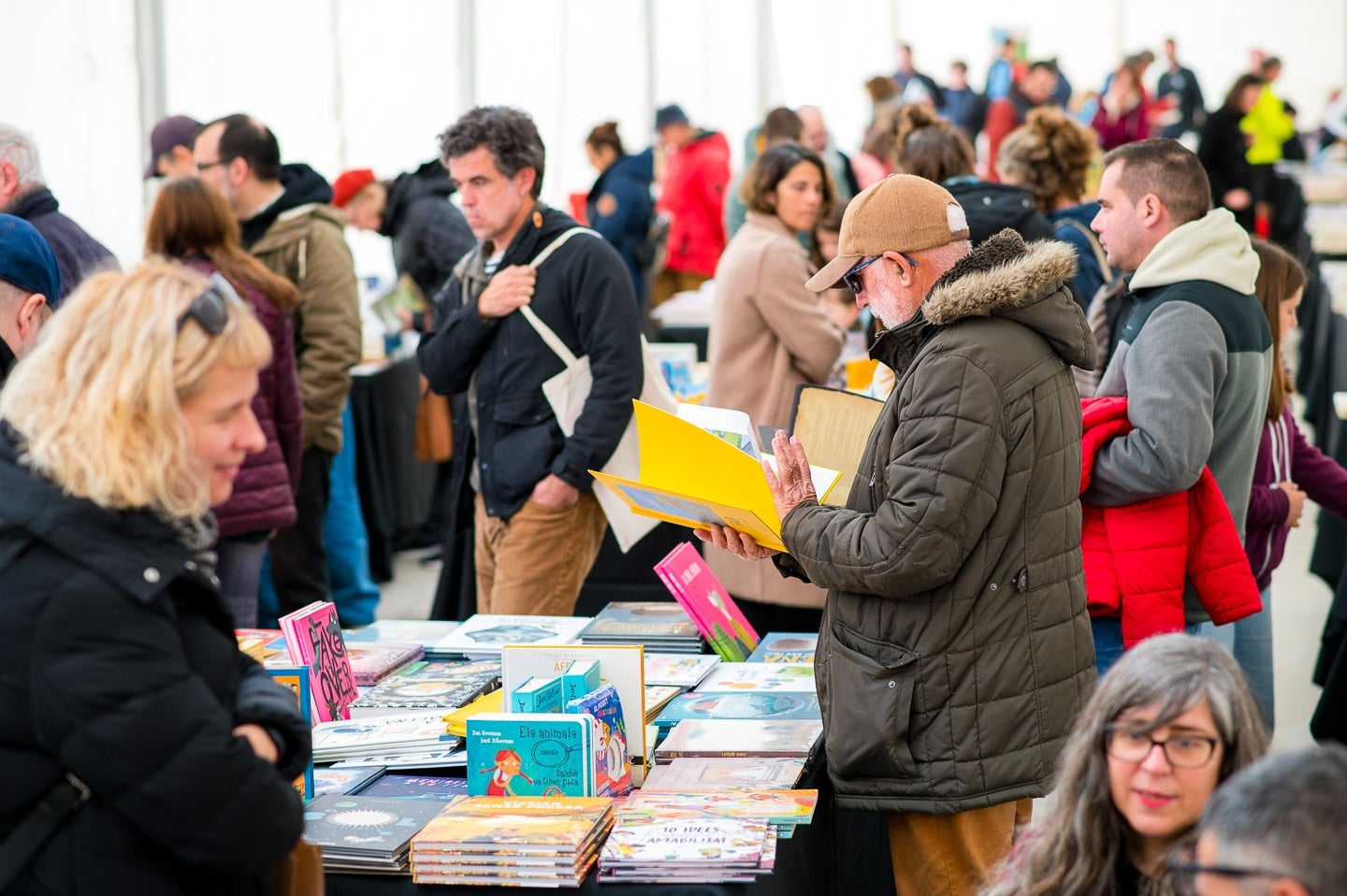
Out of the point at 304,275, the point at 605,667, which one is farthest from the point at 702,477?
the point at 304,275

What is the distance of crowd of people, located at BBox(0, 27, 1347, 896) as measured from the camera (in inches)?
56.2

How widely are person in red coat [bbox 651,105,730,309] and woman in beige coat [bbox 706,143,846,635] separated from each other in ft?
16.7

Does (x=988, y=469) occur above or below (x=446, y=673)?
above

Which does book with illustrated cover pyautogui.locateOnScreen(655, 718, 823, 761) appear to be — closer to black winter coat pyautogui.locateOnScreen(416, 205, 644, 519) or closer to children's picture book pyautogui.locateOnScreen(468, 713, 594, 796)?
children's picture book pyautogui.locateOnScreen(468, 713, 594, 796)

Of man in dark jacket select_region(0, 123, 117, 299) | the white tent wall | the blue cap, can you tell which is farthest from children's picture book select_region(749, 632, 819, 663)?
the white tent wall

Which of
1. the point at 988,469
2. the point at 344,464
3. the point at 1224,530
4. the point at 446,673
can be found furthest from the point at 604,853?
the point at 344,464

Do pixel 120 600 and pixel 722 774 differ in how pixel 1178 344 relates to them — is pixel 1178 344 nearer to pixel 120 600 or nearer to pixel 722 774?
pixel 722 774

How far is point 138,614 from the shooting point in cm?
143

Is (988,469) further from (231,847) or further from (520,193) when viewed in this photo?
(520,193)

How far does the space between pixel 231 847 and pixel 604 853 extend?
66cm

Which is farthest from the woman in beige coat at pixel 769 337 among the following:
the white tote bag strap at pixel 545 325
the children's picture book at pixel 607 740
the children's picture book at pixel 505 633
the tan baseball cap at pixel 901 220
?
the tan baseball cap at pixel 901 220

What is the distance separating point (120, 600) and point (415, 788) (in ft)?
3.44

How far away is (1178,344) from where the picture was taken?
9.26 feet

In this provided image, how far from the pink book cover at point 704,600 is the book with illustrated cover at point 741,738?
1.47 feet
